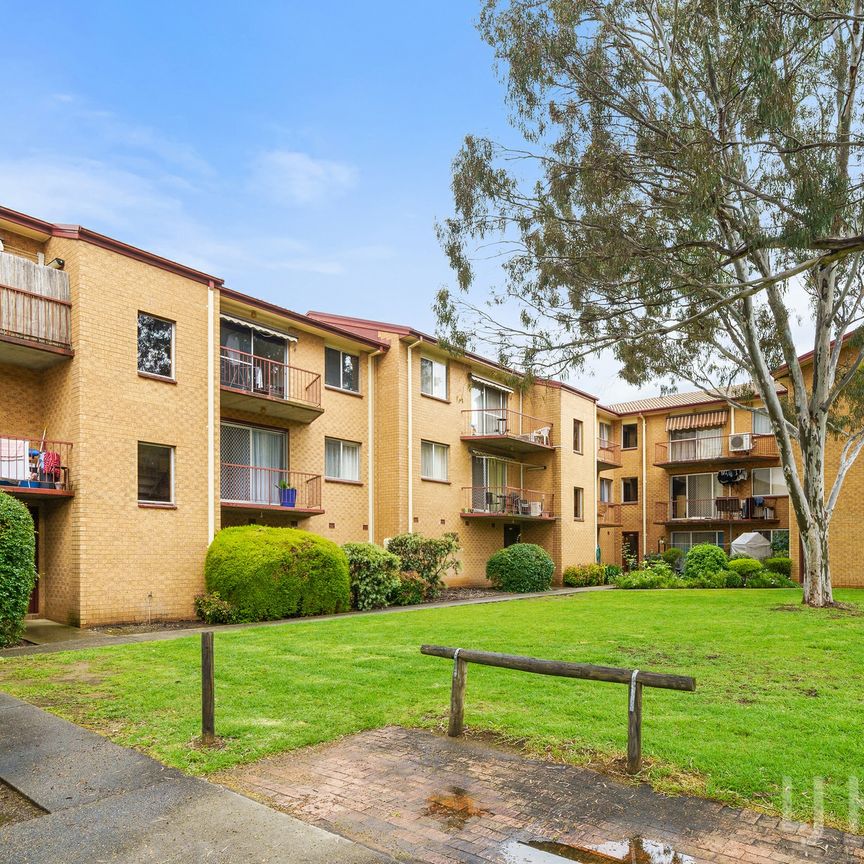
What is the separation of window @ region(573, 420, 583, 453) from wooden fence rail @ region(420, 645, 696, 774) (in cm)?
2576

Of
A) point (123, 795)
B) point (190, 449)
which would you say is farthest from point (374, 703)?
point (190, 449)

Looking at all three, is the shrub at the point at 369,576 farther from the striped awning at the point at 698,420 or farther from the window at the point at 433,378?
the striped awning at the point at 698,420

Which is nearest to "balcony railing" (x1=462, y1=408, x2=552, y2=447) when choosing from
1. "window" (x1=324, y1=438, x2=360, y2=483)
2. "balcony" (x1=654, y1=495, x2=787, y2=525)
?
"window" (x1=324, y1=438, x2=360, y2=483)

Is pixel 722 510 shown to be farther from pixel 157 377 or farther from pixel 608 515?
pixel 157 377

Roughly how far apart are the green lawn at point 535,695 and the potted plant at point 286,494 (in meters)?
6.41

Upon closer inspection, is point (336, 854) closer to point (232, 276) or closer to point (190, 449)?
point (190, 449)

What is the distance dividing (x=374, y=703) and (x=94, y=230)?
39.8 feet

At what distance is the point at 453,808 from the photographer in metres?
4.82

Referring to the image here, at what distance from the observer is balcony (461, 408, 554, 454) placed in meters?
27.4

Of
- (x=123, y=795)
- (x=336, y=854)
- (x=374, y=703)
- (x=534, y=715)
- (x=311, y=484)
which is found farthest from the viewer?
(x=311, y=484)

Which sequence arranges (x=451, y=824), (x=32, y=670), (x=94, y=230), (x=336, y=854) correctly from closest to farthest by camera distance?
(x=336, y=854), (x=451, y=824), (x=32, y=670), (x=94, y=230)

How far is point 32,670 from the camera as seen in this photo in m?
9.59

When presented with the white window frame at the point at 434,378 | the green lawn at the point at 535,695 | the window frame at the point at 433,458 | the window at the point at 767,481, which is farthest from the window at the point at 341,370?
the window at the point at 767,481

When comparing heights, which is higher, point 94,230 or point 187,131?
point 187,131
